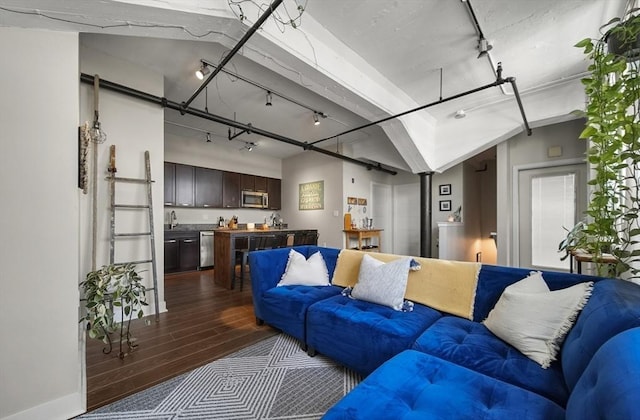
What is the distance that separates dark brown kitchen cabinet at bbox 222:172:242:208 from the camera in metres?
6.06

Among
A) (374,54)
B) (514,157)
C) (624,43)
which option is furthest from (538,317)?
(514,157)

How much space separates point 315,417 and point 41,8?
2.78 metres

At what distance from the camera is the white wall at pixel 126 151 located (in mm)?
2657

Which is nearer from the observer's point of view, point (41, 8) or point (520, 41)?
point (41, 8)

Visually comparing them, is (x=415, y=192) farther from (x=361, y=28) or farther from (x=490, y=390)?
(x=490, y=390)

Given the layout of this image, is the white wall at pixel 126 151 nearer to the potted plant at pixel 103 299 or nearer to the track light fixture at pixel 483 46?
the potted plant at pixel 103 299

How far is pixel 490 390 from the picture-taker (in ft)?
3.45

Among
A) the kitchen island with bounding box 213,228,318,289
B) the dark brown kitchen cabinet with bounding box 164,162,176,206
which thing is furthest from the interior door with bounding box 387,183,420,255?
the dark brown kitchen cabinet with bounding box 164,162,176,206

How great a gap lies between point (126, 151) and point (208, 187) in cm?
297

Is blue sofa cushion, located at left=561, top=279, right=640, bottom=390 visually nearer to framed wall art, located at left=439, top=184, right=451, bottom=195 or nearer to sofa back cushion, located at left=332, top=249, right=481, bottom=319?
sofa back cushion, located at left=332, top=249, right=481, bottom=319

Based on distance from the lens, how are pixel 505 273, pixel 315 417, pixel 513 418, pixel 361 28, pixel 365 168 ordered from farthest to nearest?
1. pixel 365 168
2. pixel 361 28
3. pixel 505 273
4. pixel 315 417
5. pixel 513 418

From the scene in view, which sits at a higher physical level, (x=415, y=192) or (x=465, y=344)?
(x=415, y=192)

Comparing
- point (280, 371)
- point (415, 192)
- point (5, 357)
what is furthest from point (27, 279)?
point (415, 192)

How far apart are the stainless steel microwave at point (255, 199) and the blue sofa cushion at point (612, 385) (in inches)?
250
